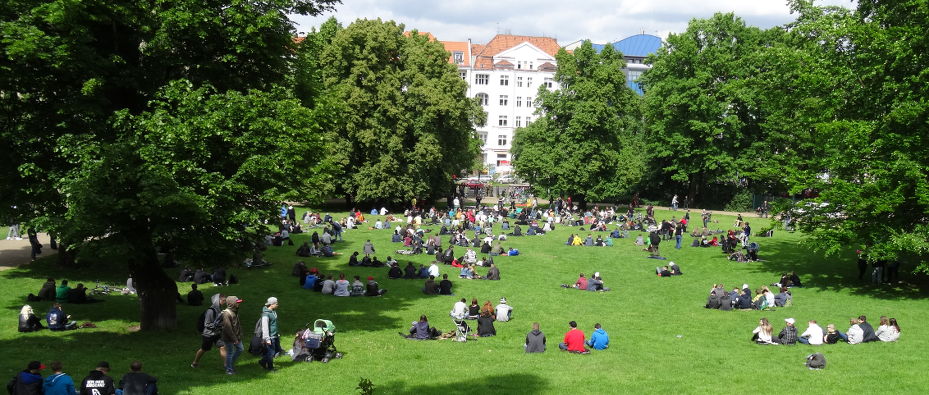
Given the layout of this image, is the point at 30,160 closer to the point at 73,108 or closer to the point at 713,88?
the point at 73,108

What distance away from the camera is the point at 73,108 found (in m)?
16.7

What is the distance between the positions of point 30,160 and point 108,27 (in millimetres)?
3814

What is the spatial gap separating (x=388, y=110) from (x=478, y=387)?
40189mm

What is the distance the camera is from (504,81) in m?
102

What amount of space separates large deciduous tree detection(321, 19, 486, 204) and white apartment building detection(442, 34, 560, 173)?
146 feet

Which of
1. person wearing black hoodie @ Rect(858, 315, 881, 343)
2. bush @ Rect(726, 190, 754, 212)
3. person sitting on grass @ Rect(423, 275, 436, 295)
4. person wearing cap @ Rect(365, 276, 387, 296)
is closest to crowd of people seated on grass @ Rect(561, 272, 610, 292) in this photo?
person sitting on grass @ Rect(423, 275, 436, 295)

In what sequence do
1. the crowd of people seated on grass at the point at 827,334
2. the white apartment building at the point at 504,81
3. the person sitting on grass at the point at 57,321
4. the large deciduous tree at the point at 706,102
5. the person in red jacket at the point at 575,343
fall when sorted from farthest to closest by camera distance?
the white apartment building at the point at 504,81 < the large deciduous tree at the point at 706,102 < the crowd of people seated on grass at the point at 827,334 < the person sitting on grass at the point at 57,321 < the person in red jacket at the point at 575,343

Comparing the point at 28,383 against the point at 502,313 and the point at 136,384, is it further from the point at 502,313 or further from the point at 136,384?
the point at 502,313

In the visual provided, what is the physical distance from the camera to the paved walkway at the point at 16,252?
2762cm

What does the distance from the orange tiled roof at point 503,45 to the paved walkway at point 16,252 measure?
7521 centimetres

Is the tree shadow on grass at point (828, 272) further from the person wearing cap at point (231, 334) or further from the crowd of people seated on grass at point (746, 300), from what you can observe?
the person wearing cap at point (231, 334)

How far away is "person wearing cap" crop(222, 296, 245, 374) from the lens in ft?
47.4

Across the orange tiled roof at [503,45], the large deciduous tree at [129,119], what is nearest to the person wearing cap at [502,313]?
the large deciduous tree at [129,119]

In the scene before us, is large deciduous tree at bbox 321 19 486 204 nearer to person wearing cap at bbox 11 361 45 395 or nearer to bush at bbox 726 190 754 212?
bush at bbox 726 190 754 212
